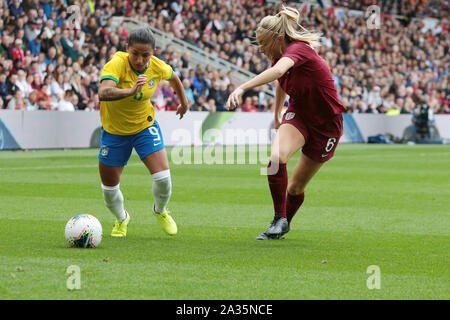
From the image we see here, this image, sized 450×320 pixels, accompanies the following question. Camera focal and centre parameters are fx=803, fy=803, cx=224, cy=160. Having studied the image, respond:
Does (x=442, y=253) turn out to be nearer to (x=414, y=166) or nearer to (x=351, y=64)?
Result: (x=414, y=166)

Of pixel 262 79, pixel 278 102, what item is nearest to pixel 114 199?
pixel 278 102

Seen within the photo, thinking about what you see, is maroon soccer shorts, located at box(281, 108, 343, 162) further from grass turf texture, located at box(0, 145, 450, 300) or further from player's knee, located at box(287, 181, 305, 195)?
grass turf texture, located at box(0, 145, 450, 300)

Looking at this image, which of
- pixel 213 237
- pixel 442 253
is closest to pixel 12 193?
pixel 213 237

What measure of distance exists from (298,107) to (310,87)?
10.9 inches

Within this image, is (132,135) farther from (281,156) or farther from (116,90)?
(281,156)

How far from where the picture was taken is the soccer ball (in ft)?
23.5

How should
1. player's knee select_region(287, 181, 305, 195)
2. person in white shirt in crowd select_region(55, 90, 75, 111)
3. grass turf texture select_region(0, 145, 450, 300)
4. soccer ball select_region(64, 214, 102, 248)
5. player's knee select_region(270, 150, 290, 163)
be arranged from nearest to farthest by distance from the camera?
grass turf texture select_region(0, 145, 450, 300) → soccer ball select_region(64, 214, 102, 248) → player's knee select_region(270, 150, 290, 163) → player's knee select_region(287, 181, 305, 195) → person in white shirt in crowd select_region(55, 90, 75, 111)

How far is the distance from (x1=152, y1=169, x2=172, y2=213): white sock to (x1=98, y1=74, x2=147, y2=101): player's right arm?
111cm

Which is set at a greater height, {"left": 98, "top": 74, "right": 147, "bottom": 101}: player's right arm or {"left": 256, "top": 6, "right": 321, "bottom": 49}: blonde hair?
{"left": 256, "top": 6, "right": 321, "bottom": 49}: blonde hair

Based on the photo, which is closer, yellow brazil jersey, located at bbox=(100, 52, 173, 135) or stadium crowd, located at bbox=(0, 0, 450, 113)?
yellow brazil jersey, located at bbox=(100, 52, 173, 135)

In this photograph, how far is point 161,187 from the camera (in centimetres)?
813

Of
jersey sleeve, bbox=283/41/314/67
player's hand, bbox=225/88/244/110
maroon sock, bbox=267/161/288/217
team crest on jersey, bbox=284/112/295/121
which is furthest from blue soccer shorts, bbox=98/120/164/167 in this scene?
player's hand, bbox=225/88/244/110

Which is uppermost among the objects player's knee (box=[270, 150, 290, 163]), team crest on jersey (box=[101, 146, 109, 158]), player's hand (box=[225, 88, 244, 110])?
player's hand (box=[225, 88, 244, 110])

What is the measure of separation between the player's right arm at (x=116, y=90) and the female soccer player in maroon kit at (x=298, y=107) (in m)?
1.25
